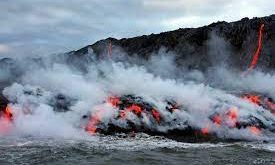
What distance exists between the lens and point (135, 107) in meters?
28.5

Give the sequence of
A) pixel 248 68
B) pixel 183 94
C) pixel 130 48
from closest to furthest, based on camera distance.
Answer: pixel 183 94
pixel 248 68
pixel 130 48

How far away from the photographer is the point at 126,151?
22.0 m

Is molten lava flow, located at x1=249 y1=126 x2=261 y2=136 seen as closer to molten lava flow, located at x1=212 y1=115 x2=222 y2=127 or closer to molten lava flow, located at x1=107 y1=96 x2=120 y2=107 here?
molten lava flow, located at x1=212 y1=115 x2=222 y2=127

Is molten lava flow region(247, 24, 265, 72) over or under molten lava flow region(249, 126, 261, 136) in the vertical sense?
over

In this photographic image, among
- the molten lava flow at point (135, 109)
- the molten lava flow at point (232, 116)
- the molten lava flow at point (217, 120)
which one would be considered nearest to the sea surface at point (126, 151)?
the molten lava flow at point (135, 109)

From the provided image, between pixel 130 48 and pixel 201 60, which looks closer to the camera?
pixel 201 60

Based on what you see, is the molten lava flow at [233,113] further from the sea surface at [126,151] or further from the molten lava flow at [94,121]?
the molten lava flow at [94,121]

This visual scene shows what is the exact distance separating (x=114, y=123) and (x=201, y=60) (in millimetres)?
61082

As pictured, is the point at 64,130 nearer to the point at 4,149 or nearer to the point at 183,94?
the point at 4,149

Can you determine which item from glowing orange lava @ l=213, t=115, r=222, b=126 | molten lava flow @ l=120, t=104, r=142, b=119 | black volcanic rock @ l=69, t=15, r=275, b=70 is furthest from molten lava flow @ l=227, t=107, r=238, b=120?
black volcanic rock @ l=69, t=15, r=275, b=70

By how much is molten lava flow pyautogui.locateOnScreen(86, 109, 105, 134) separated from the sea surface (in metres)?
1.14

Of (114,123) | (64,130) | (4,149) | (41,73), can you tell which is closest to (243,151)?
(114,123)

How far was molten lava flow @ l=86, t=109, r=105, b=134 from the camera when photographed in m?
26.6

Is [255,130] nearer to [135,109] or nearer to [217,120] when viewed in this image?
[217,120]
